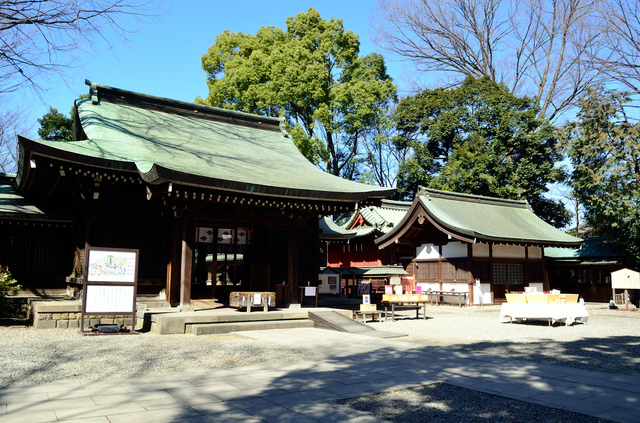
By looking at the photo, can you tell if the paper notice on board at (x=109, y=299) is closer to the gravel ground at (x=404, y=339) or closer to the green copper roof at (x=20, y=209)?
the gravel ground at (x=404, y=339)

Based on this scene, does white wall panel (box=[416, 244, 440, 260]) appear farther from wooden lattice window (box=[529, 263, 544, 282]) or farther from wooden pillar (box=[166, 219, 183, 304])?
wooden pillar (box=[166, 219, 183, 304])

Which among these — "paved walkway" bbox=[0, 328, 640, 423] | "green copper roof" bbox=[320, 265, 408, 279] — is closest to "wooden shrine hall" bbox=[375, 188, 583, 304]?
"green copper roof" bbox=[320, 265, 408, 279]

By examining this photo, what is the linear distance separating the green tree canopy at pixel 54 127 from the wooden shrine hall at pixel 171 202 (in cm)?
1468

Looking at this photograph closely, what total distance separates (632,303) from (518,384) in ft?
72.6

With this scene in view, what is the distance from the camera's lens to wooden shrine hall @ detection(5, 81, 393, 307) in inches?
464

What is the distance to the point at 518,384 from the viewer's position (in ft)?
20.6

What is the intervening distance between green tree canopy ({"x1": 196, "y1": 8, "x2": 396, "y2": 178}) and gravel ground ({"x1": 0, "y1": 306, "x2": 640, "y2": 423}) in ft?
62.4

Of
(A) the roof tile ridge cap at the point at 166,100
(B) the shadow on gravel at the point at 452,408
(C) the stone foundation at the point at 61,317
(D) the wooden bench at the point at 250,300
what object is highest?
(A) the roof tile ridge cap at the point at 166,100

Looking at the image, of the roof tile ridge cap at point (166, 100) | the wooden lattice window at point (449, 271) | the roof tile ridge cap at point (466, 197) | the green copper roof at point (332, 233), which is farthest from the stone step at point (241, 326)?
the roof tile ridge cap at point (466, 197)

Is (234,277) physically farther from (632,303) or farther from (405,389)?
(632,303)

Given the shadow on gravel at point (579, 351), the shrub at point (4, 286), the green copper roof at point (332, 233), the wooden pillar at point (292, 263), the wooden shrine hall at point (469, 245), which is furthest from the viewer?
the wooden shrine hall at point (469, 245)

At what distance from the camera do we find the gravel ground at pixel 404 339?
5.19 meters

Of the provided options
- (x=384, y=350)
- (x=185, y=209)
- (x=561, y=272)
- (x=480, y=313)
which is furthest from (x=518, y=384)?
(x=561, y=272)

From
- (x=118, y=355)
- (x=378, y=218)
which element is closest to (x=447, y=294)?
(x=378, y=218)
